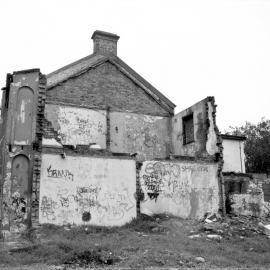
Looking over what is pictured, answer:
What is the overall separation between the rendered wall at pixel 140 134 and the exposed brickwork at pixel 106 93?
0.46 meters

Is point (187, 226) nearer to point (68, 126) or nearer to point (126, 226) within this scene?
point (126, 226)

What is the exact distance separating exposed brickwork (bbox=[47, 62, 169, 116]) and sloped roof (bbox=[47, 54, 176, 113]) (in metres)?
0.21

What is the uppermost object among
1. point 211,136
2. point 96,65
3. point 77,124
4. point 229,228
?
point 96,65

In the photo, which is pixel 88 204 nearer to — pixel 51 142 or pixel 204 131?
pixel 51 142

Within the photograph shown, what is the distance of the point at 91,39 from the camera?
24.4 metres

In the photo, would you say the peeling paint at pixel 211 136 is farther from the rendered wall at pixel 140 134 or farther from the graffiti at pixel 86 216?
the graffiti at pixel 86 216

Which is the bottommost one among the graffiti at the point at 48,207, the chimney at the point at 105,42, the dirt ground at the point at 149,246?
the dirt ground at the point at 149,246

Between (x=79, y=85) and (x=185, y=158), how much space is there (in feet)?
24.2

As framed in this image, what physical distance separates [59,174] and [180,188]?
17.8ft

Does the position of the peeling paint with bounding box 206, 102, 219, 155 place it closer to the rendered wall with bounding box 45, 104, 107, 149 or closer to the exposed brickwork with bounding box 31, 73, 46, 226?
the rendered wall with bounding box 45, 104, 107, 149

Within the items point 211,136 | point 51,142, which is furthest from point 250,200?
point 51,142

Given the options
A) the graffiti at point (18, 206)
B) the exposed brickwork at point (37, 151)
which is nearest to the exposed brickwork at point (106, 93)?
the exposed brickwork at point (37, 151)

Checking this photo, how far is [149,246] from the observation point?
11.5m

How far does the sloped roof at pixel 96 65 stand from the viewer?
21172mm
